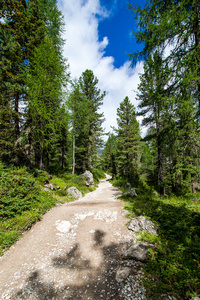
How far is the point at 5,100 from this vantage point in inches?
385

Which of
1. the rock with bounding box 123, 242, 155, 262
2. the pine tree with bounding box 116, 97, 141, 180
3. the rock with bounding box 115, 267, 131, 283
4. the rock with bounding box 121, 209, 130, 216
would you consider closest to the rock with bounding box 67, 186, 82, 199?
the rock with bounding box 121, 209, 130, 216

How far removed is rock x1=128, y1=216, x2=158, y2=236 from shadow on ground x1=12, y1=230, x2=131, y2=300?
4.41 feet

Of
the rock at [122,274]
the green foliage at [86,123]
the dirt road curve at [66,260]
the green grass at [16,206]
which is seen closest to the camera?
the dirt road curve at [66,260]

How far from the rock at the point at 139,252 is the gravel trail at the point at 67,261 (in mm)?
230

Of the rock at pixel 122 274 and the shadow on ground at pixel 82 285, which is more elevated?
the rock at pixel 122 274

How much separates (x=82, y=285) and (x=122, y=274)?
110 centimetres

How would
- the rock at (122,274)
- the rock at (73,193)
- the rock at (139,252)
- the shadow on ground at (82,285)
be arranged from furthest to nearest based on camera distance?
the rock at (73,193)
the rock at (139,252)
the rock at (122,274)
the shadow on ground at (82,285)

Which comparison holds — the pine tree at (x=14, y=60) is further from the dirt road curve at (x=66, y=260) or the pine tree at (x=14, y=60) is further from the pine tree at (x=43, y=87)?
the dirt road curve at (x=66, y=260)

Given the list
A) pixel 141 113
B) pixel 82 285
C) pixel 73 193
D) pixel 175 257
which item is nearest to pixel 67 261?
pixel 82 285

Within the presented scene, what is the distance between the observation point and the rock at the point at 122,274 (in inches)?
120

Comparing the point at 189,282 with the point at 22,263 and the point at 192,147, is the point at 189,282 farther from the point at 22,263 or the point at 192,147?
the point at 22,263

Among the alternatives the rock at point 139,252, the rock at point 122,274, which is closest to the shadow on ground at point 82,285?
the rock at point 122,274

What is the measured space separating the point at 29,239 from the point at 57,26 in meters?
19.1

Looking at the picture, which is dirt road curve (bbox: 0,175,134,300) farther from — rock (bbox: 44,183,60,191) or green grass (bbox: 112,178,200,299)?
rock (bbox: 44,183,60,191)
